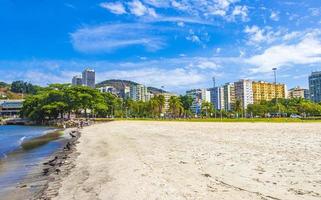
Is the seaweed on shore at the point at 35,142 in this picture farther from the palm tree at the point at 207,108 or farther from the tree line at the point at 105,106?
the palm tree at the point at 207,108

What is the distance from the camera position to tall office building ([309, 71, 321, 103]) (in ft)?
586

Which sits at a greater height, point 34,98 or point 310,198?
point 34,98

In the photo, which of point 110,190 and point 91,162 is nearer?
point 110,190

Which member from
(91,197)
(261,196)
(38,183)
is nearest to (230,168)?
(261,196)

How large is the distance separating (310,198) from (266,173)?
10.5 feet

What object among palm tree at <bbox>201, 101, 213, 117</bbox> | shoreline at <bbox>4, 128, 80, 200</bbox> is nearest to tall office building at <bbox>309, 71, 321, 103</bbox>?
palm tree at <bbox>201, 101, 213, 117</bbox>

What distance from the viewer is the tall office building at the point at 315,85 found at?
178762 mm

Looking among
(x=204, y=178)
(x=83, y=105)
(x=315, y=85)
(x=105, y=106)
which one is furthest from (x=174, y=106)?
(x=204, y=178)

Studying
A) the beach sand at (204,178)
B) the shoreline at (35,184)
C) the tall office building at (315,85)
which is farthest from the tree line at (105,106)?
the beach sand at (204,178)

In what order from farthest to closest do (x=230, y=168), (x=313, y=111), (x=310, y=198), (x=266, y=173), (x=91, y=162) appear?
(x=313, y=111) → (x=91, y=162) → (x=230, y=168) → (x=266, y=173) → (x=310, y=198)

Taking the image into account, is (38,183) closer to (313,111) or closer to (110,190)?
(110,190)

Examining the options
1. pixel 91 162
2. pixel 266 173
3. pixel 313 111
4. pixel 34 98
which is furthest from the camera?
pixel 34 98

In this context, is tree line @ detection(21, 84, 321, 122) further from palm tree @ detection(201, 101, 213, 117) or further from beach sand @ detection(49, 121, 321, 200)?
beach sand @ detection(49, 121, 321, 200)

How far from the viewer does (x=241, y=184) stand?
31.7 feet
